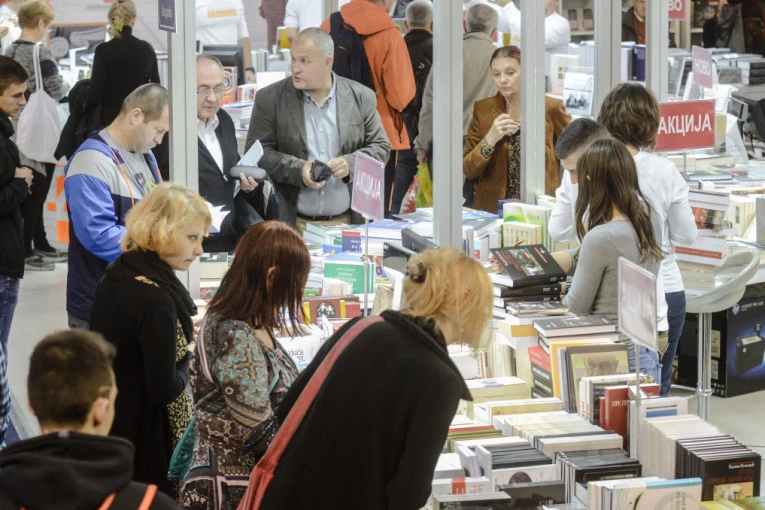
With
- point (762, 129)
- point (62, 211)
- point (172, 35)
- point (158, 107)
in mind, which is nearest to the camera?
point (158, 107)

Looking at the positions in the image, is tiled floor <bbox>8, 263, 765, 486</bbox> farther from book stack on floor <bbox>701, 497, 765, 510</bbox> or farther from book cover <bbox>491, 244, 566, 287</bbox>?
book stack on floor <bbox>701, 497, 765, 510</bbox>

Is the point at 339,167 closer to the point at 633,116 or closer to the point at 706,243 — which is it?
the point at 633,116

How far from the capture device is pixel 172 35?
15.9 ft

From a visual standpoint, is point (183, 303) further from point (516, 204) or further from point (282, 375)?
point (516, 204)

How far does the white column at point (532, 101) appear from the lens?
20.7 feet

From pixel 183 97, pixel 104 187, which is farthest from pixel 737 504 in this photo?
pixel 183 97

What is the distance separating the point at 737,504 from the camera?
3.18 m

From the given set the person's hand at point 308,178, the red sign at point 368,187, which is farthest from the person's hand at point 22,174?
the red sign at point 368,187

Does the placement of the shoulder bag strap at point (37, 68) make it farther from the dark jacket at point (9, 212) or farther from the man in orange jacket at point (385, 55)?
the dark jacket at point (9, 212)

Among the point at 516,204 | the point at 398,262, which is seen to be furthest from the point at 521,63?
the point at 398,262

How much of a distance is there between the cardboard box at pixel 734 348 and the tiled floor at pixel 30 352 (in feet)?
0.27

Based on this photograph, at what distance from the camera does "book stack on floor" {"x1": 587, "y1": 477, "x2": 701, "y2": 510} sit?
3.05 meters

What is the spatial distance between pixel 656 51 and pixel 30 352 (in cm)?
417

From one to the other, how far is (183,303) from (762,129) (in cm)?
836
